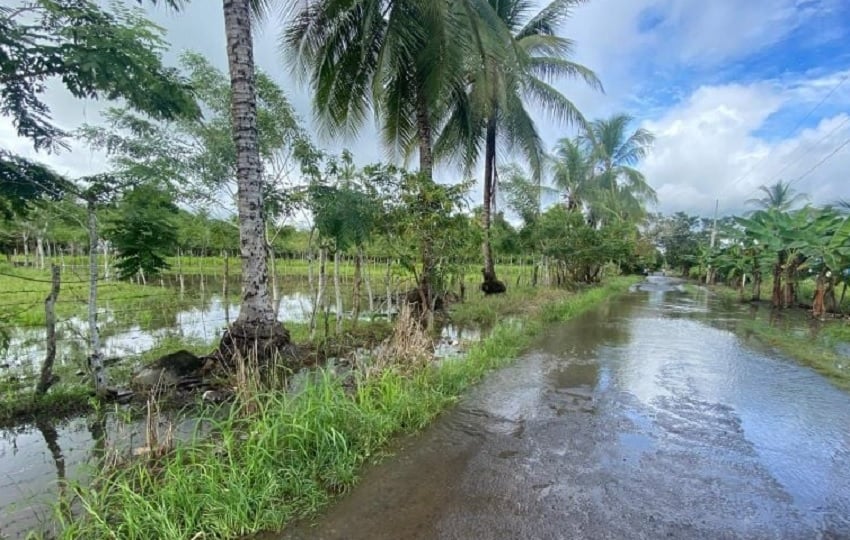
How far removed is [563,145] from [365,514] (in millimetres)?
25152

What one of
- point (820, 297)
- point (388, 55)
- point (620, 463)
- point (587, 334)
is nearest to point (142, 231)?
point (388, 55)

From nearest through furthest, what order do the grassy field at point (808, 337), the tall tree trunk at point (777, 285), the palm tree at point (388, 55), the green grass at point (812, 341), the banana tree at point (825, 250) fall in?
the green grass at point (812, 341) → the grassy field at point (808, 337) → the palm tree at point (388, 55) → the banana tree at point (825, 250) → the tall tree trunk at point (777, 285)

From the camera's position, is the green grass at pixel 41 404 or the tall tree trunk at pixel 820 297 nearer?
the green grass at pixel 41 404

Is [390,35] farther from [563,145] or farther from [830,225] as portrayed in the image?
[563,145]

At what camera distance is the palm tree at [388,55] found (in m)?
8.45

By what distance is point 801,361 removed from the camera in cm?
722

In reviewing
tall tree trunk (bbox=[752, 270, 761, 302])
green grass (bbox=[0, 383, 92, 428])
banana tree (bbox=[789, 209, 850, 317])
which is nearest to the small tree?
green grass (bbox=[0, 383, 92, 428])

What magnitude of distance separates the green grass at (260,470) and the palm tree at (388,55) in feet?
16.4

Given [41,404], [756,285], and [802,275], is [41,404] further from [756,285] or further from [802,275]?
[756,285]

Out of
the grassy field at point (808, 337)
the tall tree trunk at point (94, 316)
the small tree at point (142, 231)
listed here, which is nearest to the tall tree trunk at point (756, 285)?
the grassy field at point (808, 337)

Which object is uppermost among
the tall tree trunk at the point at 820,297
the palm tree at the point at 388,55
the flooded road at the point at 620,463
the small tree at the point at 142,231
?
the palm tree at the point at 388,55

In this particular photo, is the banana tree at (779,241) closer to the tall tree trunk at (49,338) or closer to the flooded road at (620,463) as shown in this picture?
the flooded road at (620,463)

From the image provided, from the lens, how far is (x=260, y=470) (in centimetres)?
303

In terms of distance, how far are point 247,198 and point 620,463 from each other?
5518 mm
